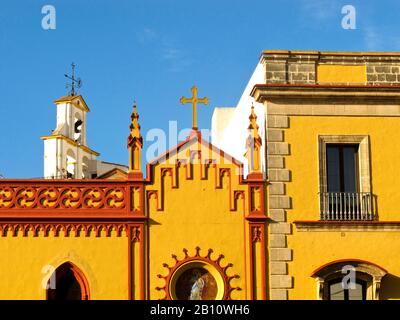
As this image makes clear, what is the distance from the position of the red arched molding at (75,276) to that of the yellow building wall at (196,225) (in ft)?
5.82

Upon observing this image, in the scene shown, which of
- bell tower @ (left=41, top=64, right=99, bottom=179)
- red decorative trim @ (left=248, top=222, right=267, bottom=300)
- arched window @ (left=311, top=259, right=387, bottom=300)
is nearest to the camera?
arched window @ (left=311, top=259, right=387, bottom=300)

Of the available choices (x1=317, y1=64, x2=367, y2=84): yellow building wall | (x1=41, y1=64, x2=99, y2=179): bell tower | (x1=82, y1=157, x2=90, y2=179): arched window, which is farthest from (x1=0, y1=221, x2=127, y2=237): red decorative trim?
(x1=82, y1=157, x2=90, y2=179): arched window

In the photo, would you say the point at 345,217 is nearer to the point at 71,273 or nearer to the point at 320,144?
the point at 320,144

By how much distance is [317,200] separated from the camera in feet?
89.8

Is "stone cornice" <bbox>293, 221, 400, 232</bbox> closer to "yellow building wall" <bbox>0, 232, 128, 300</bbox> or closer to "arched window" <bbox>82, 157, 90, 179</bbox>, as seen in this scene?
"yellow building wall" <bbox>0, 232, 128, 300</bbox>

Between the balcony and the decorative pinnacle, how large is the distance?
17.7 feet

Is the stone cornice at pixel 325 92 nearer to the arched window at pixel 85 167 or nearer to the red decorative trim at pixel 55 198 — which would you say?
the red decorative trim at pixel 55 198

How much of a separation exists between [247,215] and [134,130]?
13.1ft

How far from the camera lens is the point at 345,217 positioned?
89.7 feet

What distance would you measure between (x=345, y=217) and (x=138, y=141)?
6191 mm

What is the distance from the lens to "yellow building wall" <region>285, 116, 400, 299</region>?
2698 cm

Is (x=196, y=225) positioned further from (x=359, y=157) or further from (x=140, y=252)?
(x=359, y=157)

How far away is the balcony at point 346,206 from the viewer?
89.6 feet
